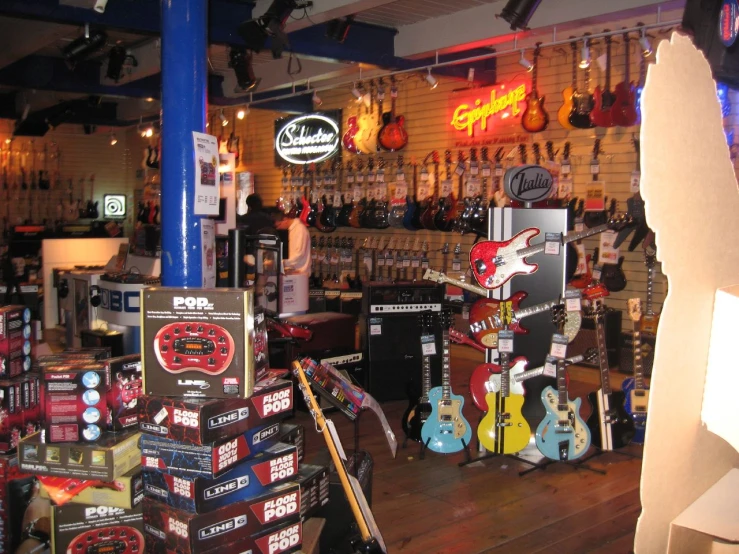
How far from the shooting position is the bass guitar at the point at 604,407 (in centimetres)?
494

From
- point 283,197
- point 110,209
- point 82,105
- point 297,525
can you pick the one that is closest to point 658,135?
point 297,525

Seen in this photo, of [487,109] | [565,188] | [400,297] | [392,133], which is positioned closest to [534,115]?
[565,188]

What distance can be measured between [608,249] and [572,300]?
2602 mm

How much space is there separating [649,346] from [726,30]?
4320 millimetres

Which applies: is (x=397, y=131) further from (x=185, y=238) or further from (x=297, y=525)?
(x=297, y=525)

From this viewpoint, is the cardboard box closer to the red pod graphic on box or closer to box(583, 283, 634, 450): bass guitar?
the red pod graphic on box

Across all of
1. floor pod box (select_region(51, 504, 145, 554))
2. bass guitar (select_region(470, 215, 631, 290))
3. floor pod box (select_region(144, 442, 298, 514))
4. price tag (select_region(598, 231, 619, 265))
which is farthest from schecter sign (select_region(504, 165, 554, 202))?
floor pod box (select_region(51, 504, 145, 554))

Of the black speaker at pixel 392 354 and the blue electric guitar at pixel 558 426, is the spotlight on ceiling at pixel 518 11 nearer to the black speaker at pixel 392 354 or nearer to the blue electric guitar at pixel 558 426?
the blue electric guitar at pixel 558 426

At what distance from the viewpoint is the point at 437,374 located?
6.55 meters

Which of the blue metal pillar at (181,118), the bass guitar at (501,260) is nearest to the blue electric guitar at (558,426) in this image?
the bass guitar at (501,260)

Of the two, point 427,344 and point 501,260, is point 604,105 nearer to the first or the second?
point 501,260

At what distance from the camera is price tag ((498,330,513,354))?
4773 millimetres

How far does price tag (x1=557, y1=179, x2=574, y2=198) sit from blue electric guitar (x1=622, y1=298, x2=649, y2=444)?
237 centimetres

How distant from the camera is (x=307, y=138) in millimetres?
10820
